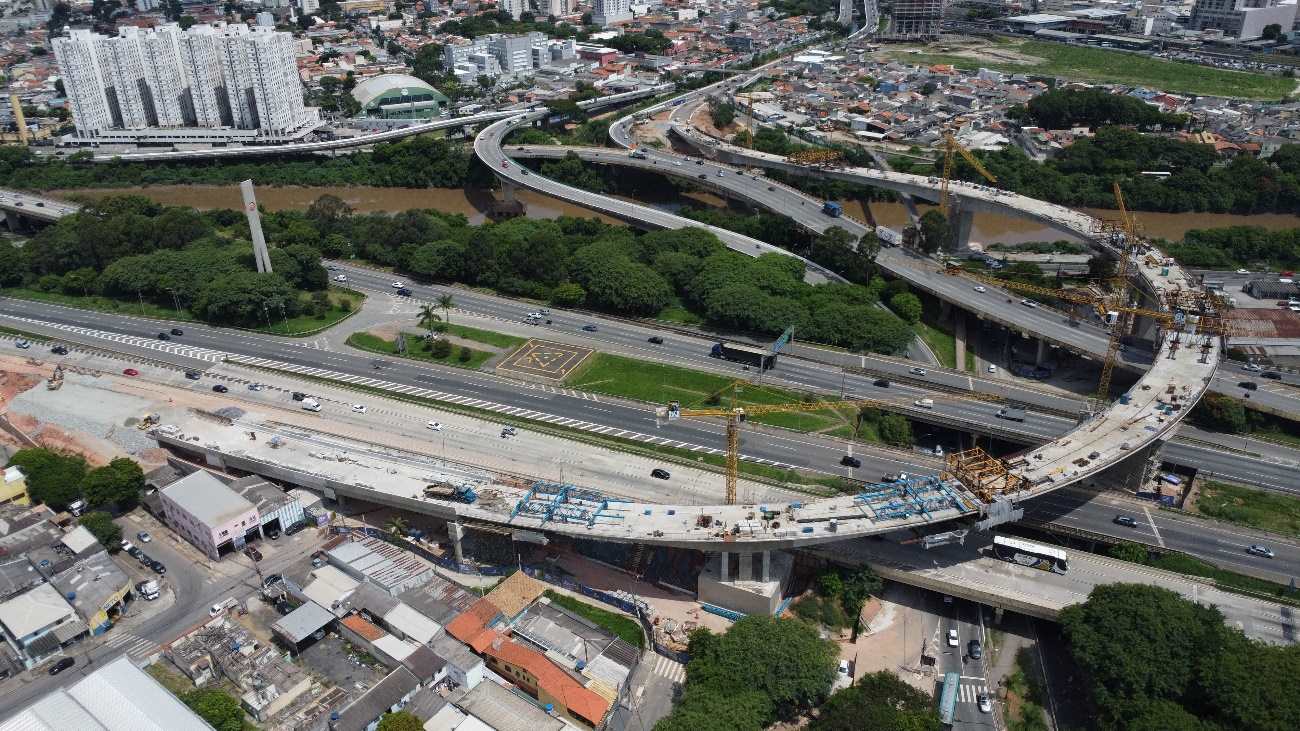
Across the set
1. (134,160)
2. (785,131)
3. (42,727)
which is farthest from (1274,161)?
(134,160)

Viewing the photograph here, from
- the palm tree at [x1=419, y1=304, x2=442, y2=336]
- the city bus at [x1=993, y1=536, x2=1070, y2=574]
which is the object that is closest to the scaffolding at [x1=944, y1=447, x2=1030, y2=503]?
the city bus at [x1=993, y1=536, x2=1070, y2=574]

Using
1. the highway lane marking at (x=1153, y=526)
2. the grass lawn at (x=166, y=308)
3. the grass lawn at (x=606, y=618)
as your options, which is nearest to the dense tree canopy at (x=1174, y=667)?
the highway lane marking at (x=1153, y=526)

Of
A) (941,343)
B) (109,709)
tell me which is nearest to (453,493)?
(109,709)

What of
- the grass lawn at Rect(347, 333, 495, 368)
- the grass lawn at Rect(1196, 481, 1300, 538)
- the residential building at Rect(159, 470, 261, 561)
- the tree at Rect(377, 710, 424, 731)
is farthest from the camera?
the grass lawn at Rect(347, 333, 495, 368)

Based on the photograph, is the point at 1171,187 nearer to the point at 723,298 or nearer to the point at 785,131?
the point at 785,131

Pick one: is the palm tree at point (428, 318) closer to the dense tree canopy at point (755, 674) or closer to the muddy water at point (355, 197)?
the dense tree canopy at point (755, 674)

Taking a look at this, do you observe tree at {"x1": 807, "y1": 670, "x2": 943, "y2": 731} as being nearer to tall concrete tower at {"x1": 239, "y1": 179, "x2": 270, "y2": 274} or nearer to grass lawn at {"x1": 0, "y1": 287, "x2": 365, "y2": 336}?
grass lawn at {"x1": 0, "y1": 287, "x2": 365, "y2": 336}
